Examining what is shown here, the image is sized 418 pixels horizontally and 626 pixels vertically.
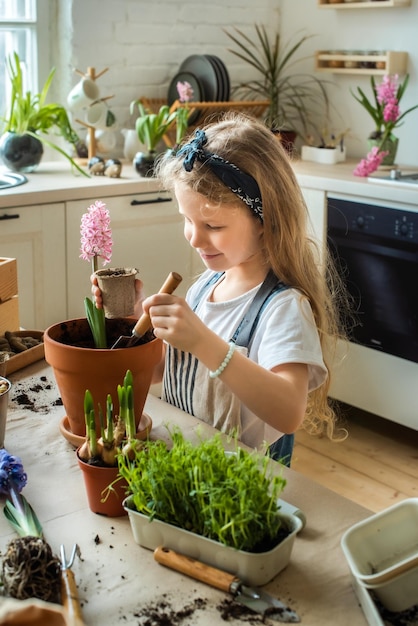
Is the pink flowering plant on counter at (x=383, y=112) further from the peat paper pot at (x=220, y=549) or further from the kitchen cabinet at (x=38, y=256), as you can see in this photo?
the peat paper pot at (x=220, y=549)

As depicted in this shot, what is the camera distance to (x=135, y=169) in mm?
3551

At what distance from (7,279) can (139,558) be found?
3.20 ft

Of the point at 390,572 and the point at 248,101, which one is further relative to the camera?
the point at 248,101

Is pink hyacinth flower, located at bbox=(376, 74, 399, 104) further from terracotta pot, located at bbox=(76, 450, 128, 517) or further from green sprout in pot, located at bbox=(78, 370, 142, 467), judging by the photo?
terracotta pot, located at bbox=(76, 450, 128, 517)


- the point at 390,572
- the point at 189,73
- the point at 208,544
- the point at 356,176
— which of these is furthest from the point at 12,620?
the point at 189,73

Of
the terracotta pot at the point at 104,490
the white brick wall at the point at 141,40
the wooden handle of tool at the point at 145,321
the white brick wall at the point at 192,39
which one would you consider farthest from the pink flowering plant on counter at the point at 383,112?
the terracotta pot at the point at 104,490

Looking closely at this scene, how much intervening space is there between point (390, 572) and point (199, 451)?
0.27m

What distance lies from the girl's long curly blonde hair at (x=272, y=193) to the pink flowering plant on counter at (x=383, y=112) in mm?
1826

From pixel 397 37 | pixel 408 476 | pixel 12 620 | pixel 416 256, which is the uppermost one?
pixel 397 37

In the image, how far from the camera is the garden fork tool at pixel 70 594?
0.91 meters

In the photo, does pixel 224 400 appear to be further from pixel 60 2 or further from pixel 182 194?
pixel 60 2

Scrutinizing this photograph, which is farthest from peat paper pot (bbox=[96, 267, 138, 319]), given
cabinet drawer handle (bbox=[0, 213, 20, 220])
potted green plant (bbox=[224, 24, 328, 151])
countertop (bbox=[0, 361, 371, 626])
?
potted green plant (bbox=[224, 24, 328, 151])

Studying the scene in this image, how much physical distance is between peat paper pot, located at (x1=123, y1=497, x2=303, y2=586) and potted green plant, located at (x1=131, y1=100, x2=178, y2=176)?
2546 mm

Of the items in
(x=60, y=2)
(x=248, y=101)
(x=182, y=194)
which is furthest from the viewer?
(x=248, y=101)
